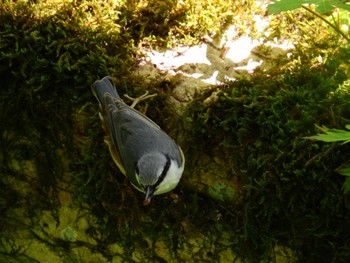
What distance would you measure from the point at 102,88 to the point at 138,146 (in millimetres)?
347

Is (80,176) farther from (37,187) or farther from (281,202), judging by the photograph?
(281,202)

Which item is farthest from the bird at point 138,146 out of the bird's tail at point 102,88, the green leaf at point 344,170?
the green leaf at point 344,170

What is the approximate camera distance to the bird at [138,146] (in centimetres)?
250

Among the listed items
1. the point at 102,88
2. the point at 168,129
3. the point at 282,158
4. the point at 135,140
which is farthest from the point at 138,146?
the point at 282,158

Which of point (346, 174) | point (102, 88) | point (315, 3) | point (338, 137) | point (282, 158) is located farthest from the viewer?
point (102, 88)

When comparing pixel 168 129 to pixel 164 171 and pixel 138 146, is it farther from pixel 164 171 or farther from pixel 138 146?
pixel 164 171

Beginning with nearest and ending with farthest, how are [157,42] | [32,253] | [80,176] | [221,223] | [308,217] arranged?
[308,217] < [221,223] < [80,176] < [157,42] < [32,253]

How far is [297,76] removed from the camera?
2723 millimetres

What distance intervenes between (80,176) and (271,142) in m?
1.04

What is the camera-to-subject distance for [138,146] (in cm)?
270

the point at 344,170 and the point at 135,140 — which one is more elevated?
the point at 344,170

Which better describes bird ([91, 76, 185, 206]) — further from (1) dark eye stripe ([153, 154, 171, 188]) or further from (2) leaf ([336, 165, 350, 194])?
(2) leaf ([336, 165, 350, 194])

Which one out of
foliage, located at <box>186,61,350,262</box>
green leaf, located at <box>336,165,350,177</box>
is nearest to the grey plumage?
foliage, located at <box>186,61,350,262</box>

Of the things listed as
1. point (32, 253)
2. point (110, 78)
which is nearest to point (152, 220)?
point (110, 78)
